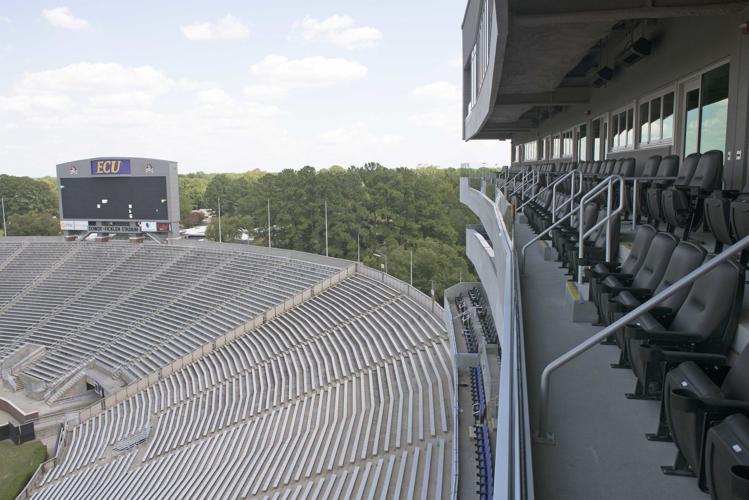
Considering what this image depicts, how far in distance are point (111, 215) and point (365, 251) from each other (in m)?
17.5

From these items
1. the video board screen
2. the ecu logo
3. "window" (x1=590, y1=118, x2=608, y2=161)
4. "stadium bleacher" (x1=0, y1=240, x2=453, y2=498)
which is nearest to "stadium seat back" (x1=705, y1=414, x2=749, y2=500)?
"stadium bleacher" (x1=0, y1=240, x2=453, y2=498)

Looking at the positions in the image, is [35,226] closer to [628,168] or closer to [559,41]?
[559,41]

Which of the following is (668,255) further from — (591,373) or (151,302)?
(151,302)

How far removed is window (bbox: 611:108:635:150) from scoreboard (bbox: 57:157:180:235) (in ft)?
67.4

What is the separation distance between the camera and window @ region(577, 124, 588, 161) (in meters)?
15.4

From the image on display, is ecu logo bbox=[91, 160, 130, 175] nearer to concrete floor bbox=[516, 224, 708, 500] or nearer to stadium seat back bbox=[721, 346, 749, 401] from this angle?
concrete floor bbox=[516, 224, 708, 500]

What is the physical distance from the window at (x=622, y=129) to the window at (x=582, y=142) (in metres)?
A: 2.52

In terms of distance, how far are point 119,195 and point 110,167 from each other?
140 centimetres

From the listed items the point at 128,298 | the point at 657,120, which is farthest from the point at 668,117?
the point at 128,298

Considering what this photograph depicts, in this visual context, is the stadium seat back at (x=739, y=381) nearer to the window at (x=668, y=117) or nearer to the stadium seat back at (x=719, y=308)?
the stadium seat back at (x=719, y=308)

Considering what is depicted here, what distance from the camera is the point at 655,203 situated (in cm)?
535

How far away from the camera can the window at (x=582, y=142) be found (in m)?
15.4

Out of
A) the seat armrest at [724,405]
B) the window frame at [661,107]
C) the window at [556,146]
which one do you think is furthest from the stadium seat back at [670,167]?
the window at [556,146]

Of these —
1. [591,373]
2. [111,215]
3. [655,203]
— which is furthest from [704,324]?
[111,215]
